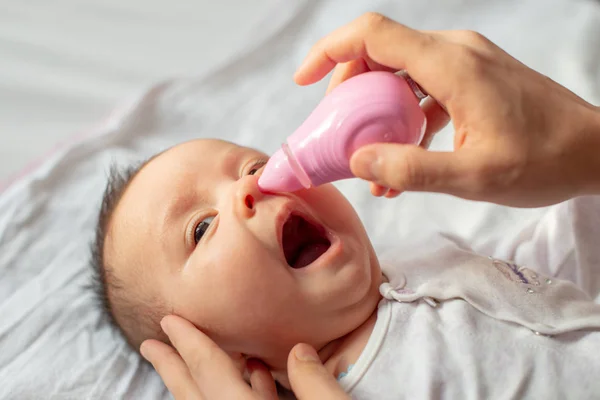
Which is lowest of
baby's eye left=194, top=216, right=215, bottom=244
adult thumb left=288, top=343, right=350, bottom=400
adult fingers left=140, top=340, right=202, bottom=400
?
adult thumb left=288, top=343, right=350, bottom=400

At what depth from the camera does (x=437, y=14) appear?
73.1 inches

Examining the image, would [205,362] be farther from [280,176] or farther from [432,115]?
[432,115]

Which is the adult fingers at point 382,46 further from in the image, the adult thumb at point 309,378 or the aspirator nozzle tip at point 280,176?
the adult thumb at point 309,378

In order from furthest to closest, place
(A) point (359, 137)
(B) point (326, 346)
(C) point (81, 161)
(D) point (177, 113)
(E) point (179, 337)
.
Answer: (D) point (177, 113) < (C) point (81, 161) < (B) point (326, 346) < (E) point (179, 337) < (A) point (359, 137)

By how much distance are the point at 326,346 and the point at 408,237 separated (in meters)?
0.46

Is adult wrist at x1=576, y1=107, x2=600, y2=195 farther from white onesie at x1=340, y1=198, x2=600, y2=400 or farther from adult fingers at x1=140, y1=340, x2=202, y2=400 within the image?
adult fingers at x1=140, y1=340, x2=202, y2=400

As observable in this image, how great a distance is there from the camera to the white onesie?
1.01 metres

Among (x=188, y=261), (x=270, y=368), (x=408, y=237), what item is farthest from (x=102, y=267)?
(x=408, y=237)

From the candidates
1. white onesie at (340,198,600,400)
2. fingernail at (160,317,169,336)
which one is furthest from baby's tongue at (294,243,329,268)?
fingernail at (160,317,169,336)

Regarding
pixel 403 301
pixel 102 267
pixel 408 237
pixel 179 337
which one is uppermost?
pixel 102 267

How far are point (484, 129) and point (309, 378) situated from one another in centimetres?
46

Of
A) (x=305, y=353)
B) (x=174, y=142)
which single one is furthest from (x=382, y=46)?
(x=174, y=142)

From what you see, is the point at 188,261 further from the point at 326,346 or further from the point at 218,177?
the point at 326,346

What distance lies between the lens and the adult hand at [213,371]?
0.94 metres
